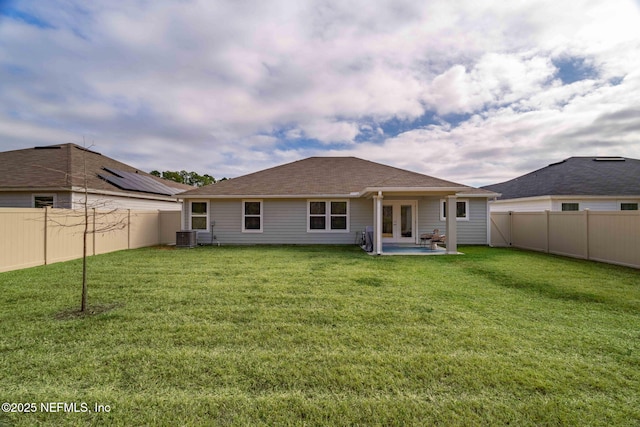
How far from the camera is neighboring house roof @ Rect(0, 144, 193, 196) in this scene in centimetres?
1211

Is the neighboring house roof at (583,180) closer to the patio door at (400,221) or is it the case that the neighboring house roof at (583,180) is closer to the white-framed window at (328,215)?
the patio door at (400,221)

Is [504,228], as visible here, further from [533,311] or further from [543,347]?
[543,347]

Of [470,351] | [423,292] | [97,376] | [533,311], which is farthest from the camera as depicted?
[423,292]

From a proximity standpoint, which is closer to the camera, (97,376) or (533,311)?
(97,376)

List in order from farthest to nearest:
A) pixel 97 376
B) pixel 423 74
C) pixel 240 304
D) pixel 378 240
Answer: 1. pixel 423 74
2. pixel 378 240
3. pixel 240 304
4. pixel 97 376

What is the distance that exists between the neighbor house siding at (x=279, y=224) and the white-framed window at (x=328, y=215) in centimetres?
20

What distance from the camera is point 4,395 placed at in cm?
237

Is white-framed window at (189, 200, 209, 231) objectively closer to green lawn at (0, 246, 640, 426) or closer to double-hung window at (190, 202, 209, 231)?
double-hung window at (190, 202, 209, 231)

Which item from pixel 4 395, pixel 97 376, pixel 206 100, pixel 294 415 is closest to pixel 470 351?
pixel 294 415

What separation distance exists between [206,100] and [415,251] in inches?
453

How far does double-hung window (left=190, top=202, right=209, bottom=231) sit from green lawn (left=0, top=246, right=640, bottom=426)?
24.6 feet

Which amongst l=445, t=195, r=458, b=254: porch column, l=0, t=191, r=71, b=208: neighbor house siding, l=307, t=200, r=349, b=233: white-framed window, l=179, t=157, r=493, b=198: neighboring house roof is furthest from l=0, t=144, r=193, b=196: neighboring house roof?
l=445, t=195, r=458, b=254: porch column

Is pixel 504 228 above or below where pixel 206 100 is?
below

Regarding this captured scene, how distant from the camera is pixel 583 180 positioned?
16.7 m
